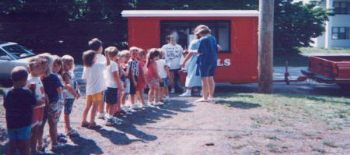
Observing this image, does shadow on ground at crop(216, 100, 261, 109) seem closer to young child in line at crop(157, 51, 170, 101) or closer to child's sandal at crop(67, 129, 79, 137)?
young child in line at crop(157, 51, 170, 101)

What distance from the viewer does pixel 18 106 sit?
625 centimetres

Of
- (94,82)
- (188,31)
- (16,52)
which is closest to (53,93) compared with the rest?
(94,82)

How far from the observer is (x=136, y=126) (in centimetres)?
912

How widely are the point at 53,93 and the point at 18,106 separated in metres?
1.06

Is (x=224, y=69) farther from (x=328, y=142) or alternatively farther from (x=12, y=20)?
(x=12, y=20)

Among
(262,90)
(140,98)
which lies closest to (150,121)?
(140,98)

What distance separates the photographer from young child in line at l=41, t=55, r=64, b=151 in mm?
7219

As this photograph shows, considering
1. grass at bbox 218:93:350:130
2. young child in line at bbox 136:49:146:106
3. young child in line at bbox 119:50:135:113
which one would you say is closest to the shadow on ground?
grass at bbox 218:93:350:130

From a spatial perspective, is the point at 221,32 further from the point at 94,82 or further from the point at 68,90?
the point at 68,90

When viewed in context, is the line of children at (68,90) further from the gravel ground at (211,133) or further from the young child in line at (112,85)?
the gravel ground at (211,133)

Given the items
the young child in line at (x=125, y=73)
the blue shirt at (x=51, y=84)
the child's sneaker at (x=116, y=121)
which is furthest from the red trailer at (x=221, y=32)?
the blue shirt at (x=51, y=84)

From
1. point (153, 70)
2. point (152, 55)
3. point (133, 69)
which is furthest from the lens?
point (153, 70)

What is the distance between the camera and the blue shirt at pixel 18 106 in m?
6.23

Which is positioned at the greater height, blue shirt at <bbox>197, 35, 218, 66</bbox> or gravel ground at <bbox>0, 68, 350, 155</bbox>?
blue shirt at <bbox>197, 35, 218, 66</bbox>
